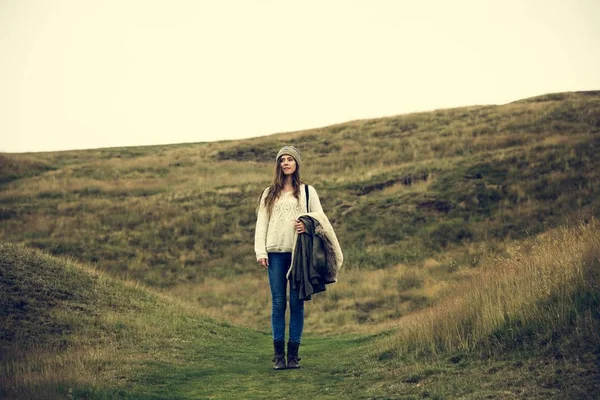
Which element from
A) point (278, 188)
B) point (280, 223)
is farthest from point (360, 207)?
point (280, 223)

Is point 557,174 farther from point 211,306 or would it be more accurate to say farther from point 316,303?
point 211,306

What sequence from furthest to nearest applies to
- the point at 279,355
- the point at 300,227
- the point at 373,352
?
the point at 373,352 < the point at 279,355 < the point at 300,227

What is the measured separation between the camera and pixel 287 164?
30.4 ft

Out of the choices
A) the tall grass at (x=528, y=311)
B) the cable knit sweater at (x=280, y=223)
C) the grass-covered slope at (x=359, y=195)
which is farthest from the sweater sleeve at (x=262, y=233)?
the grass-covered slope at (x=359, y=195)

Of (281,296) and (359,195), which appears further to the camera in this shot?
(359,195)

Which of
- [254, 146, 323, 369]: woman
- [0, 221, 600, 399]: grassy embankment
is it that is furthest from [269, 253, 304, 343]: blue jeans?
[0, 221, 600, 399]: grassy embankment

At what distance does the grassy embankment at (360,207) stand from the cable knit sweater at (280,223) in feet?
26.6

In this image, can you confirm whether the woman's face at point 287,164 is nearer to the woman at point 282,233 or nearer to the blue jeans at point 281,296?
the woman at point 282,233

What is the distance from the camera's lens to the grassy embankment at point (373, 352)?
6.48 meters

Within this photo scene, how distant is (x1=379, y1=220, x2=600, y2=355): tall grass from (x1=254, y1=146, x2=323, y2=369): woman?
157 centimetres

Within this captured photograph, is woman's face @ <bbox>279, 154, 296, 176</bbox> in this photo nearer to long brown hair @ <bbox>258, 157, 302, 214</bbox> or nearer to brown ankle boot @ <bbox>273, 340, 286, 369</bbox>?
long brown hair @ <bbox>258, 157, 302, 214</bbox>

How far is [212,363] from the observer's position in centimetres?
1062

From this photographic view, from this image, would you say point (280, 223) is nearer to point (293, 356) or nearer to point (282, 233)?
point (282, 233)

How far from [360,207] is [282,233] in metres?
25.0
